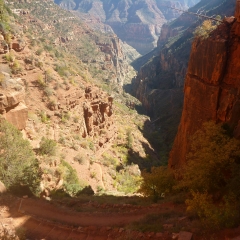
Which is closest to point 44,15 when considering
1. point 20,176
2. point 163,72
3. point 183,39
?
point 163,72

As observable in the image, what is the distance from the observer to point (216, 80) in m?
18.5

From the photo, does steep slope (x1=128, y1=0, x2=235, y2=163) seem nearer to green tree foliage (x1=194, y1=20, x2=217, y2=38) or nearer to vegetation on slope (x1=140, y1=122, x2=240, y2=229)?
green tree foliage (x1=194, y1=20, x2=217, y2=38)

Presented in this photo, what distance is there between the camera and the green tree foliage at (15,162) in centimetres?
1683

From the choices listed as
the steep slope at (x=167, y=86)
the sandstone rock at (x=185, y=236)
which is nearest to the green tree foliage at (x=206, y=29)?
the sandstone rock at (x=185, y=236)

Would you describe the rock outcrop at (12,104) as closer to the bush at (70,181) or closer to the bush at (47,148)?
the bush at (47,148)

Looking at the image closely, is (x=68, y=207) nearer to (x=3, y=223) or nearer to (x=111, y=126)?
(x=3, y=223)

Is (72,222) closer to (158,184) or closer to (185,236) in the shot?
(185,236)

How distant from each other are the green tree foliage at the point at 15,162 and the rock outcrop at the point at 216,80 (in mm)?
12189

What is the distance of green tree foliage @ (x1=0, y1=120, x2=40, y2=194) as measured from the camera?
1683 centimetres

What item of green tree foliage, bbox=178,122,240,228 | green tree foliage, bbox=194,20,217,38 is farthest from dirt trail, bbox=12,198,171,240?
green tree foliage, bbox=194,20,217,38

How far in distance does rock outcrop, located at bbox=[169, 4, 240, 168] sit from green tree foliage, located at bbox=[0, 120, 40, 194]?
12189 mm

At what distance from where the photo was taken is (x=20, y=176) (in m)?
17.2

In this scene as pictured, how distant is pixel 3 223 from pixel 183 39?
112085 millimetres

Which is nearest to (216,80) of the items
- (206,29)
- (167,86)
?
(206,29)
